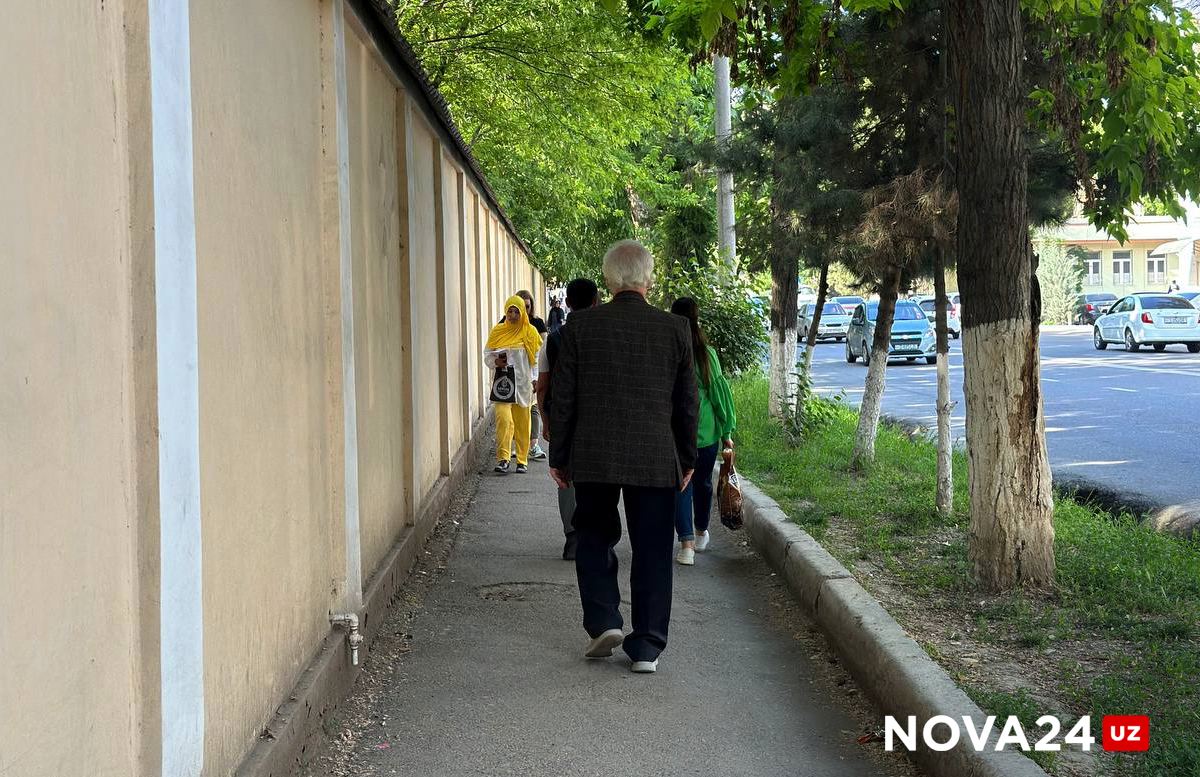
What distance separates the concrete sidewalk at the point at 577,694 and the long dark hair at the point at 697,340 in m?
1.28

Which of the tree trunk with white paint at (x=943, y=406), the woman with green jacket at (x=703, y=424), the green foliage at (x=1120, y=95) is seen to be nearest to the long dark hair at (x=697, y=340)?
the woman with green jacket at (x=703, y=424)

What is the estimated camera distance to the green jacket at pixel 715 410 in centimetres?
774

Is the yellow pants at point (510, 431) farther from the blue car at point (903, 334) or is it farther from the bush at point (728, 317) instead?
the blue car at point (903, 334)

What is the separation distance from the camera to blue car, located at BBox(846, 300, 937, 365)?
32.0m

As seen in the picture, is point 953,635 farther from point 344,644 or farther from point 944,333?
point 944,333

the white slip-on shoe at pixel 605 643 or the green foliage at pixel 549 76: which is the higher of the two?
the green foliage at pixel 549 76

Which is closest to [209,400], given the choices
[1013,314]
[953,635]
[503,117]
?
[953,635]

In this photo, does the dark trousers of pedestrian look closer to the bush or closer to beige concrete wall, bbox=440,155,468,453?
beige concrete wall, bbox=440,155,468,453

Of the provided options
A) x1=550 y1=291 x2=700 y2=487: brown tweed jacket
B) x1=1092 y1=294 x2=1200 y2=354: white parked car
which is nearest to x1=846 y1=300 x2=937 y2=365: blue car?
x1=1092 y1=294 x2=1200 y2=354: white parked car

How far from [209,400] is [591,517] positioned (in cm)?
269

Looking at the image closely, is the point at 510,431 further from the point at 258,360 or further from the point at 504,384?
the point at 258,360

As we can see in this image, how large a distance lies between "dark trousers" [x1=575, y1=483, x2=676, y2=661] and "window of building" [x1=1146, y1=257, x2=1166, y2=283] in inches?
3214

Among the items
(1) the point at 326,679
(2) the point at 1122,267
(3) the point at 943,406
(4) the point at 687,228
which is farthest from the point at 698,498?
(2) the point at 1122,267

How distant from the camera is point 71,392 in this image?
2.34m
